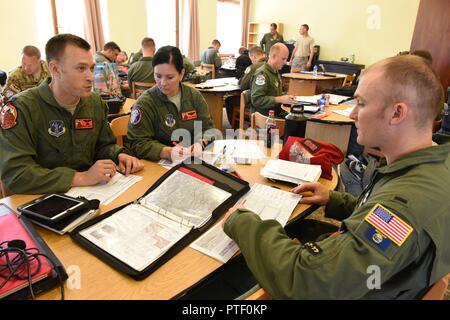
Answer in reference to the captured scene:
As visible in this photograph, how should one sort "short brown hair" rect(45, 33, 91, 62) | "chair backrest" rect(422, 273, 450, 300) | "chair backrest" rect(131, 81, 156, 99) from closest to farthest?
1. "chair backrest" rect(422, 273, 450, 300)
2. "short brown hair" rect(45, 33, 91, 62)
3. "chair backrest" rect(131, 81, 156, 99)

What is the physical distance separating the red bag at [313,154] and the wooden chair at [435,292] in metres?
0.83

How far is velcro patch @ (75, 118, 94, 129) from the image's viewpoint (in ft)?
5.25

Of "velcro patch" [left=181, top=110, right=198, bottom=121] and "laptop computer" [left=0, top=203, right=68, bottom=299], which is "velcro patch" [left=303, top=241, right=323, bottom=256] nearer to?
"laptop computer" [left=0, top=203, right=68, bottom=299]

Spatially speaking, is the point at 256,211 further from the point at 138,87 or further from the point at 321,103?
the point at 138,87

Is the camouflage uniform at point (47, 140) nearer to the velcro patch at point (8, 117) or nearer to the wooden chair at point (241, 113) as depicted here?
the velcro patch at point (8, 117)

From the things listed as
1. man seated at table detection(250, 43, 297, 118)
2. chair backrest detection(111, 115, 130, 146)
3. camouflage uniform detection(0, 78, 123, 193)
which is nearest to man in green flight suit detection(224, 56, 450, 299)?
camouflage uniform detection(0, 78, 123, 193)

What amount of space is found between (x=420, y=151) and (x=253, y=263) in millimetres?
570

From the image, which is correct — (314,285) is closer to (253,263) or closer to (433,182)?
(253,263)

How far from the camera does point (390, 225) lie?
0.75 metres

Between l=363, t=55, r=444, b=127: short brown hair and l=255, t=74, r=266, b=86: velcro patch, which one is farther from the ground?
l=363, t=55, r=444, b=127: short brown hair

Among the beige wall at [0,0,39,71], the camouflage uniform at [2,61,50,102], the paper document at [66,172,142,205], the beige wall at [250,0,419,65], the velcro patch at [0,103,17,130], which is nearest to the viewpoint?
the paper document at [66,172,142,205]

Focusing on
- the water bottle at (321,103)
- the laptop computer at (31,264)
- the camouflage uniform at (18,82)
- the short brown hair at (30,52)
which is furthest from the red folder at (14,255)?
the short brown hair at (30,52)
